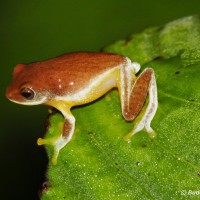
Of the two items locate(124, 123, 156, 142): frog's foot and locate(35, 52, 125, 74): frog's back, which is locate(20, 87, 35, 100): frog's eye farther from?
locate(124, 123, 156, 142): frog's foot

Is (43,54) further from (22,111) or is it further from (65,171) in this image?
(65,171)

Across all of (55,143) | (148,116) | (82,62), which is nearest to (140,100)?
(148,116)

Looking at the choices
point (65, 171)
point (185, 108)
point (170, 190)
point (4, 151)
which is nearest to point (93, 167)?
point (65, 171)

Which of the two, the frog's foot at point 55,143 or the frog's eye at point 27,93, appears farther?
the frog's eye at point 27,93

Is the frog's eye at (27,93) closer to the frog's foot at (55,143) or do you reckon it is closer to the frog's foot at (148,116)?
the frog's foot at (55,143)

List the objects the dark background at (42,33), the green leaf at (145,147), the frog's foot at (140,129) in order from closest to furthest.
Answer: the green leaf at (145,147) → the frog's foot at (140,129) → the dark background at (42,33)

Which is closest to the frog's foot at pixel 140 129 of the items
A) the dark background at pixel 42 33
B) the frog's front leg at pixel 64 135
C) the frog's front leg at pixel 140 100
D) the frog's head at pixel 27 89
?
the frog's front leg at pixel 140 100

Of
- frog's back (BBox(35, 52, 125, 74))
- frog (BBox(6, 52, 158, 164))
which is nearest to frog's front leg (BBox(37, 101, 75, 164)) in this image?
frog (BBox(6, 52, 158, 164))
